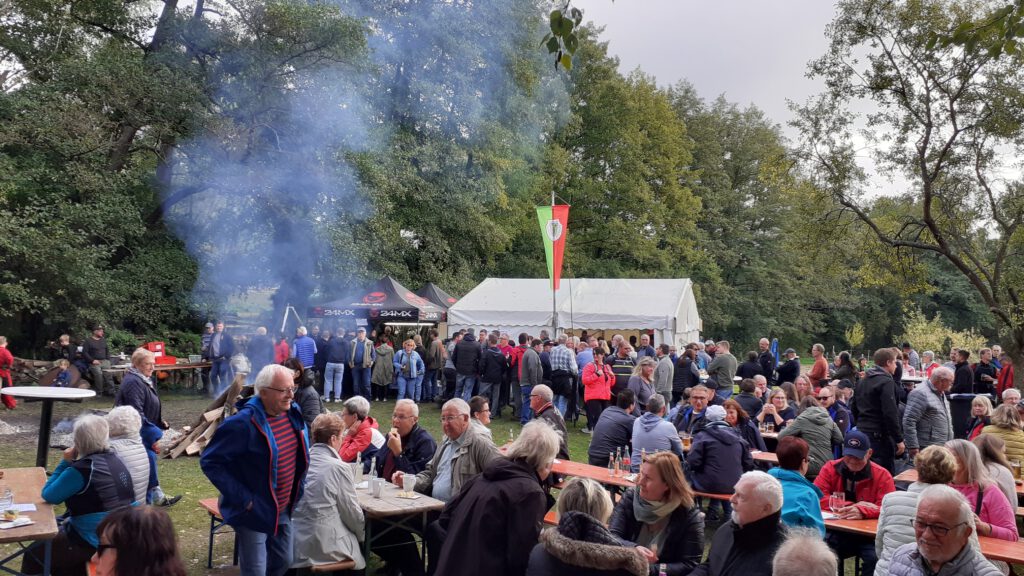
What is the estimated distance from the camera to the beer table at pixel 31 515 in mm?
4078

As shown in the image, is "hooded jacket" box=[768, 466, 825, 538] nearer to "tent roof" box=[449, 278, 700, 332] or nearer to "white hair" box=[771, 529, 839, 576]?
"white hair" box=[771, 529, 839, 576]

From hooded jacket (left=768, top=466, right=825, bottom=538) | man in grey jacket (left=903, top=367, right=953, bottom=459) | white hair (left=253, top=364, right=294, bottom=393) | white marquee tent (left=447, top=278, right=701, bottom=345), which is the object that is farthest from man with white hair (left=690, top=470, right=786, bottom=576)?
white marquee tent (left=447, top=278, right=701, bottom=345)

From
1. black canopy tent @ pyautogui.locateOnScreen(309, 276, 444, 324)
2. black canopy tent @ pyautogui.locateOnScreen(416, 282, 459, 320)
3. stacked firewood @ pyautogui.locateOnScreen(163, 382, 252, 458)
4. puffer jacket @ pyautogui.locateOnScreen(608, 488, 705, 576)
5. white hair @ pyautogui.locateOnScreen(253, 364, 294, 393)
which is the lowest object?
stacked firewood @ pyautogui.locateOnScreen(163, 382, 252, 458)

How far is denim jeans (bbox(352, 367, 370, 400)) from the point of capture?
1589 cm

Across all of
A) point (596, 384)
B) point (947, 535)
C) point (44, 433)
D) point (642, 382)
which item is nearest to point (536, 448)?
point (947, 535)

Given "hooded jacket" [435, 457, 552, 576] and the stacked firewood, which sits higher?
"hooded jacket" [435, 457, 552, 576]

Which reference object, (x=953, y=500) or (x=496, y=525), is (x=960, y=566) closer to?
(x=953, y=500)

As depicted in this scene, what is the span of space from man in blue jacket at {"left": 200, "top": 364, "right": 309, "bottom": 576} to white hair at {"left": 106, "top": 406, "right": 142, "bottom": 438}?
4.10ft

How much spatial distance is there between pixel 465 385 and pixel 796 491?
34.5 ft

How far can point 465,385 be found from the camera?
48.5ft

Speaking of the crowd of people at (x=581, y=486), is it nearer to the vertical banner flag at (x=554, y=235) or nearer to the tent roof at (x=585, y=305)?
the vertical banner flag at (x=554, y=235)

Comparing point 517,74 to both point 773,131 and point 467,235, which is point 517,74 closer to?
point 467,235

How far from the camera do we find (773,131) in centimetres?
3728

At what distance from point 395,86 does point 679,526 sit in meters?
21.0
